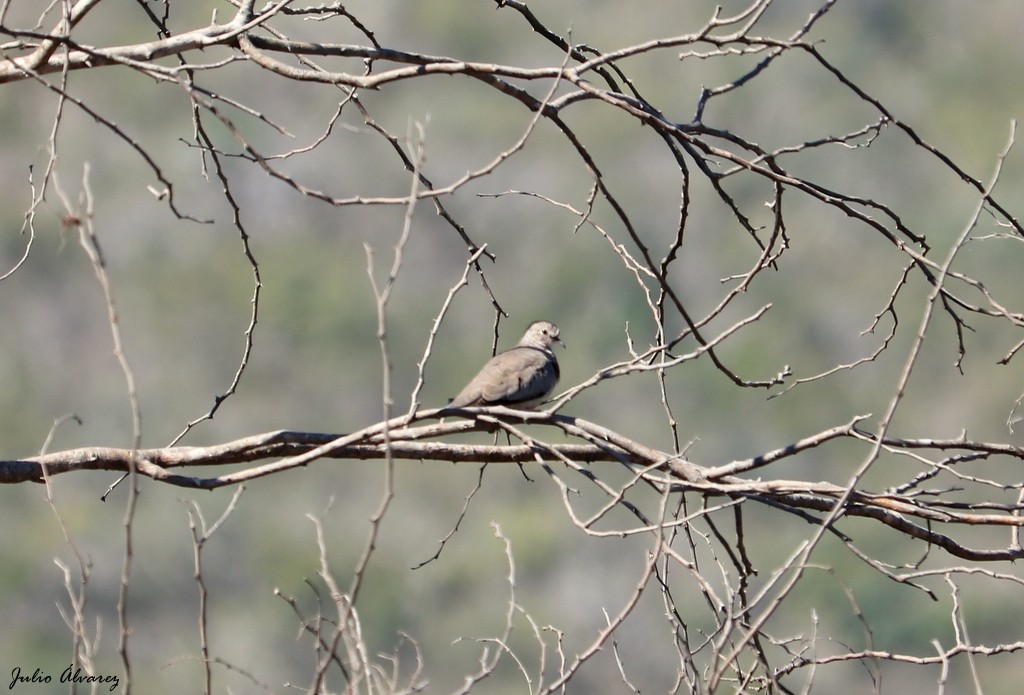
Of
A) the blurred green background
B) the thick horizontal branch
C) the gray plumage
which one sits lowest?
the thick horizontal branch

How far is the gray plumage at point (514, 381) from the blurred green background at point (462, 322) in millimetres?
25803

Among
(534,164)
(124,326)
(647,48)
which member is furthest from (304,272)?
(647,48)

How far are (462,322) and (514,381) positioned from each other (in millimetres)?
41459

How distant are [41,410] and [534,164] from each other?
21261 millimetres

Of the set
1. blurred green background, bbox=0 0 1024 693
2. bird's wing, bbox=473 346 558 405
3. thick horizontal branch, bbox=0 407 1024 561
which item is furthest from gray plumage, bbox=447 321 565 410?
blurred green background, bbox=0 0 1024 693

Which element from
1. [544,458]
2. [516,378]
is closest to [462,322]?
[516,378]

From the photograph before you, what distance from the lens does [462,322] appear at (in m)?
48.9

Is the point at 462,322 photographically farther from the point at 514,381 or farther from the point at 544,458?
the point at 544,458

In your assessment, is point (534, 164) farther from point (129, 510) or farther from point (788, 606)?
point (129, 510)

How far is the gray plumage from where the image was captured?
7.46 m

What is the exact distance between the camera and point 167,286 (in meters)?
51.6

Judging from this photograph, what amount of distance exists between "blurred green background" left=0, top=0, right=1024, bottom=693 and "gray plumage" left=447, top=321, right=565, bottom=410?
1016 inches

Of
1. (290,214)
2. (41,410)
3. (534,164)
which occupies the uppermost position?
(534,164)

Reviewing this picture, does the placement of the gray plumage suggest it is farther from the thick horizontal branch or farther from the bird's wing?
the thick horizontal branch
